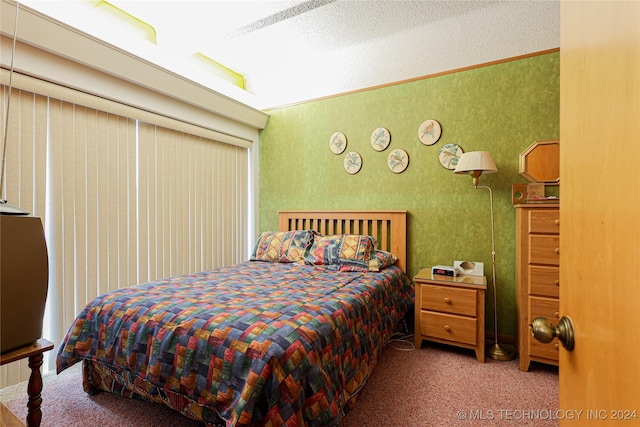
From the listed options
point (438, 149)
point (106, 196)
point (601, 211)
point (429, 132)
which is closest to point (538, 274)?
point (438, 149)

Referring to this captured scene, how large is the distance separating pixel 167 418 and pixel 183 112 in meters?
2.53

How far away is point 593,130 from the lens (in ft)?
1.69

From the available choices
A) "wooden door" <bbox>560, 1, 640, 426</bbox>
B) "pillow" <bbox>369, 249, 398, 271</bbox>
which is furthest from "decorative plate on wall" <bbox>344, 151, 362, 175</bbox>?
"wooden door" <bbox>560, 1, 640, 426</bbox>

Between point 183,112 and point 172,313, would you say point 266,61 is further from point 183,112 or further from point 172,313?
point 172,313

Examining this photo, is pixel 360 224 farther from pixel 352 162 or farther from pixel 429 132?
pixel 429 132

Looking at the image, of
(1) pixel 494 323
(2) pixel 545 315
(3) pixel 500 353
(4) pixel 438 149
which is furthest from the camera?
(4) pixel 438 149

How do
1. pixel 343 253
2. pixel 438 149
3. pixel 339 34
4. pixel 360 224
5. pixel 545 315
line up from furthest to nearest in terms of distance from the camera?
pixel 360 224
pixel 339 34
pixel 438 149
pixel 343 253
pixel 545 315

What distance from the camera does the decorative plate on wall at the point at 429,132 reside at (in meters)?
2.85

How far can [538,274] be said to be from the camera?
2.04m

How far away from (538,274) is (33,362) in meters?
2.67

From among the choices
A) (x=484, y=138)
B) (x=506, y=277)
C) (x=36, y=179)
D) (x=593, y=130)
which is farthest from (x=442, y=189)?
(x=36, y=179)

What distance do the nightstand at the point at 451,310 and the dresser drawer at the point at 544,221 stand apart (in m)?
0.53

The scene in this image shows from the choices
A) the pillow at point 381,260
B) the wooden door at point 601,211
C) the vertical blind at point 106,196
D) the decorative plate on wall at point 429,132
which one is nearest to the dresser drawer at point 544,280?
the pillow at point 381,260

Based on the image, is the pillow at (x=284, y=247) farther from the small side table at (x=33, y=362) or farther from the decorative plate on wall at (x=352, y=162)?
the small side table at (x=33, y=362)
